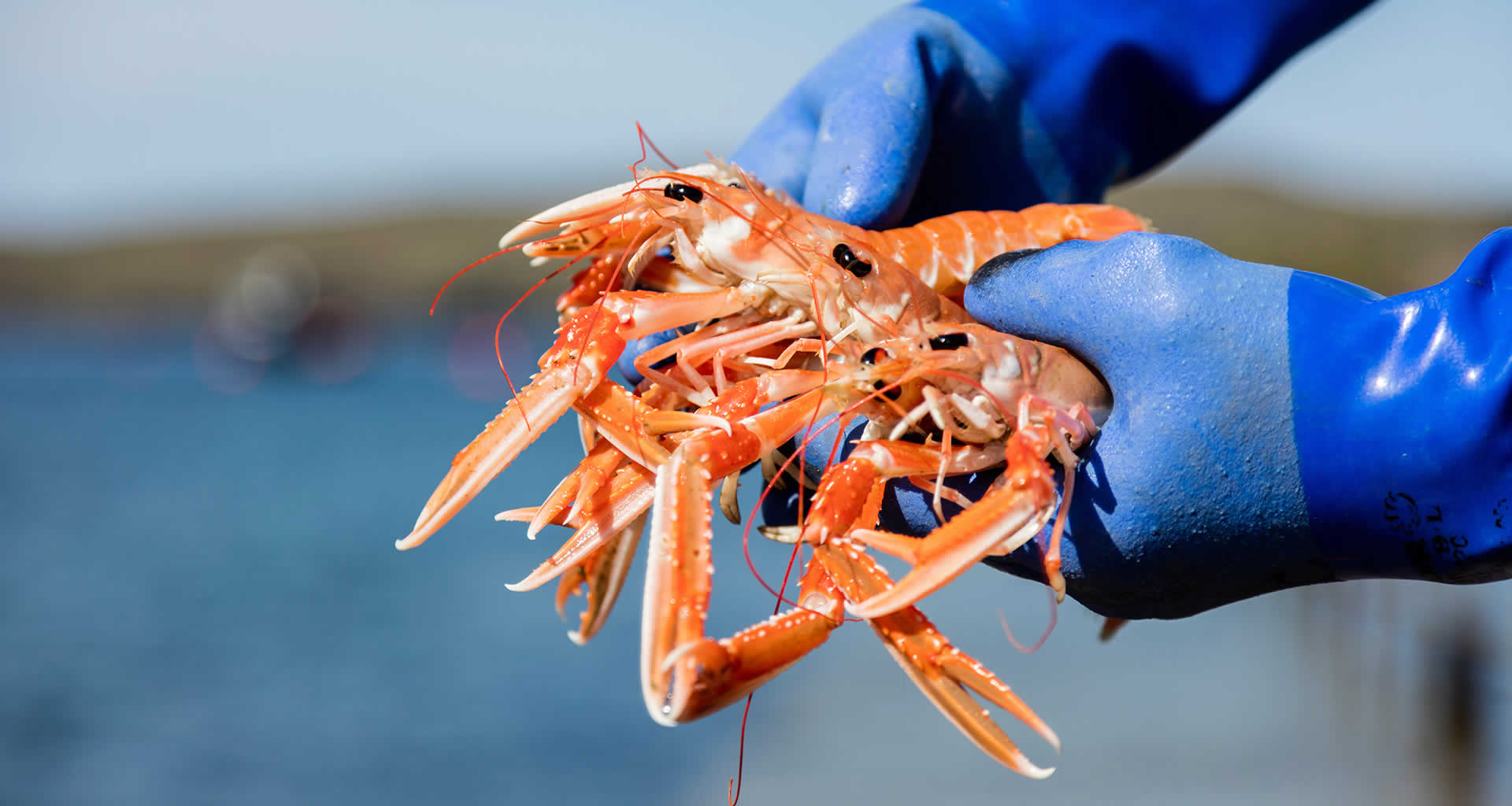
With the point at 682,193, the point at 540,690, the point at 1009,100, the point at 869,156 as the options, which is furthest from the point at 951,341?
the point at 540,690

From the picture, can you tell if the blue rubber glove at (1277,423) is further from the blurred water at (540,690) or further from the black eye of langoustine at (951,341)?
the blurred water at (540,690)

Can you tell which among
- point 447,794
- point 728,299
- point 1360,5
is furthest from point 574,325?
point 447,794

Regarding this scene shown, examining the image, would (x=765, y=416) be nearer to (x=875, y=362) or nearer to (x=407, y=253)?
(x=875, y=362)

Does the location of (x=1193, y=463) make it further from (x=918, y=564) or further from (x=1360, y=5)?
(x=1360, y=5)

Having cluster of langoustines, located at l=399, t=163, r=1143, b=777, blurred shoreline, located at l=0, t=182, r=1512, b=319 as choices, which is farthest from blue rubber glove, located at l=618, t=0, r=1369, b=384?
blurred shoreline, located at l=0, t=182, r=1512, b=319

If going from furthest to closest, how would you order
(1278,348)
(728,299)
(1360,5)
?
(1360,5) < (728,299) < (1278,348)

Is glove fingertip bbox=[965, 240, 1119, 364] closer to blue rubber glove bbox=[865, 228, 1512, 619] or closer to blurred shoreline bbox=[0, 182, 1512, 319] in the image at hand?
blue rubber glove bbox=[865, 228, 1512, 619]

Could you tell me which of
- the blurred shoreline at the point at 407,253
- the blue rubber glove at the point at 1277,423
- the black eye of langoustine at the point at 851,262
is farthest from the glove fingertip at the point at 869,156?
the blurred shoreline at the point at 407,253
